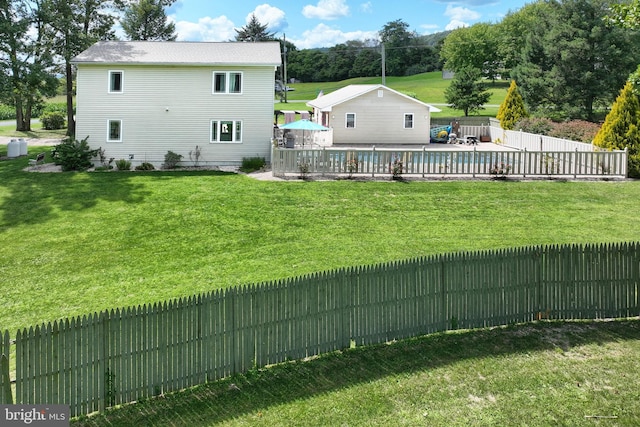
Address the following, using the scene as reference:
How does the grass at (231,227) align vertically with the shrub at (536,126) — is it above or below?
below

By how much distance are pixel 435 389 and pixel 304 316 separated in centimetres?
222

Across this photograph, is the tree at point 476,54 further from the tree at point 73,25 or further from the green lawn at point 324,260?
the green lawn at point 324,260

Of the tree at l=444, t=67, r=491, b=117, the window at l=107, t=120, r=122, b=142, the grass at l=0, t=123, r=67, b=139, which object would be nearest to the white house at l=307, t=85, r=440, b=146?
the window at l=107, t=120, r=122, b=142

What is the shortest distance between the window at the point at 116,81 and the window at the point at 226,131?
479 cm

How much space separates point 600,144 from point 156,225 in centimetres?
1821

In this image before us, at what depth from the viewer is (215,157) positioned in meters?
26.7

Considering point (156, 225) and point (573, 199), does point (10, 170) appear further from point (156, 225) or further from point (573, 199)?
point (573, 199)

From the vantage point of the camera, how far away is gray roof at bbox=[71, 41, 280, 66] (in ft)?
85.5

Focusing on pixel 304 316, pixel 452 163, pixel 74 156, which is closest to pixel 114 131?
pixel 74 156

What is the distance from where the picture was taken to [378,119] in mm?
36188

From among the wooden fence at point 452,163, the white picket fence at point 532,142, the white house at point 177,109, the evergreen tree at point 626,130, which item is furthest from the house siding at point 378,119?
the evergreen tree at point 626,130

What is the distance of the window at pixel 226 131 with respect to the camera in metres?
26.7

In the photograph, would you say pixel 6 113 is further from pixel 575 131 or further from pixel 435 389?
pixel 435 389

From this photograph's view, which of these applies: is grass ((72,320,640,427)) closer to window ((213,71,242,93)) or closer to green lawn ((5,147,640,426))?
green lawn ((5,147,640,426))
